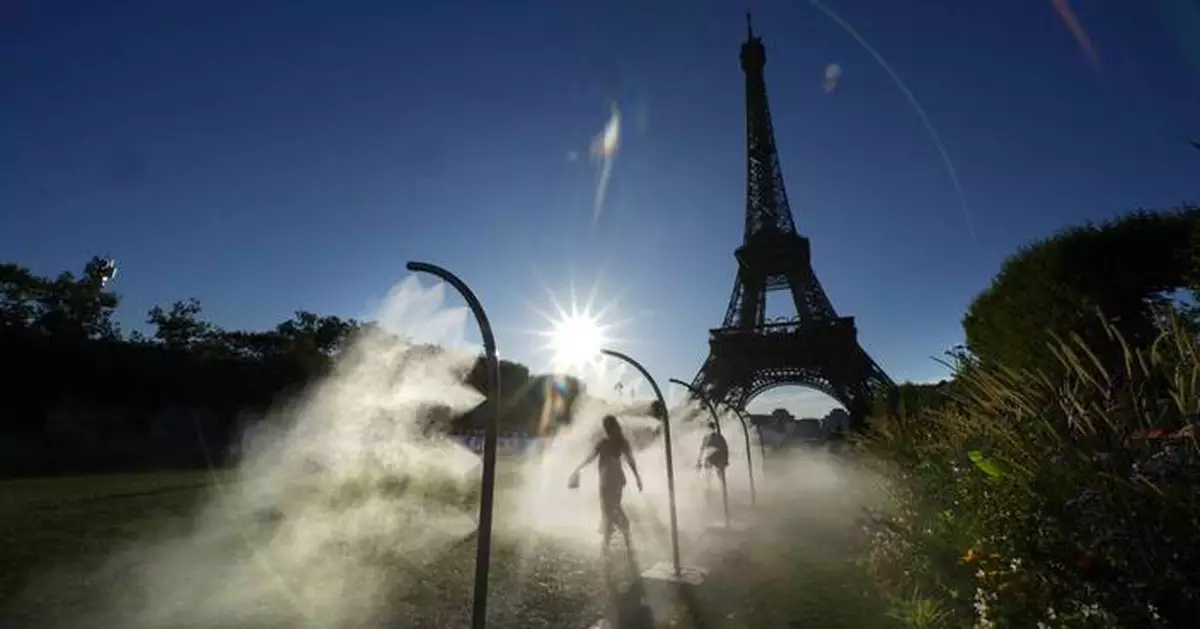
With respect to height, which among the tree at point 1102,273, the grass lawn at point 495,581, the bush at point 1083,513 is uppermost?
the tree at point 1102,273

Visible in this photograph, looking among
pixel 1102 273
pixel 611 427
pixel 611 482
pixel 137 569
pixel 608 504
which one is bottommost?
pixel 137 569

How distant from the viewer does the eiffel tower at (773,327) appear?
1700 inches

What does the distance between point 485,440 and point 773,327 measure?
4355 centimetres

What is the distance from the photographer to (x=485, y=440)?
484 cm

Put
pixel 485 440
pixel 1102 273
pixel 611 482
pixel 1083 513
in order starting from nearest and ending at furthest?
1. pixel 1083 513
2. pixel 485 440
3. pixel 611 482
4. pixel 1102 273

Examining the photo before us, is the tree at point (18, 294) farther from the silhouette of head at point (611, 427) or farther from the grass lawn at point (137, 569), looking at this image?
the silhouette of head at point (611, 427)

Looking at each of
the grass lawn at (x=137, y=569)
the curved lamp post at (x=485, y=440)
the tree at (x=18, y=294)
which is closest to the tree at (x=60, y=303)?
the tree at (x=18, y=294)

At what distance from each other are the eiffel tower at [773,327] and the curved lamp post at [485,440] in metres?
36.0

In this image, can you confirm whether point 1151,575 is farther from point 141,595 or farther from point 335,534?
point 335,534

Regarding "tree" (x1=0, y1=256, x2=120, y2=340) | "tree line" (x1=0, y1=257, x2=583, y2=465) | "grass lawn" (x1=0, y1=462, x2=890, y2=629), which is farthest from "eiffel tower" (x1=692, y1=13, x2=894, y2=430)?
"tree" (x1=0, y1=256, x2=120, y2=340)

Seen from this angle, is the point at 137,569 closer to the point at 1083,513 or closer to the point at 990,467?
the point at 990,467

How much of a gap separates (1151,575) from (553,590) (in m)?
7.70

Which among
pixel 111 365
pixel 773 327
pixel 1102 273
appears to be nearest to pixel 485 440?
pixel 1102 273

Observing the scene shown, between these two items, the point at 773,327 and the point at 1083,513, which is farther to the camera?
the point at 773,327
